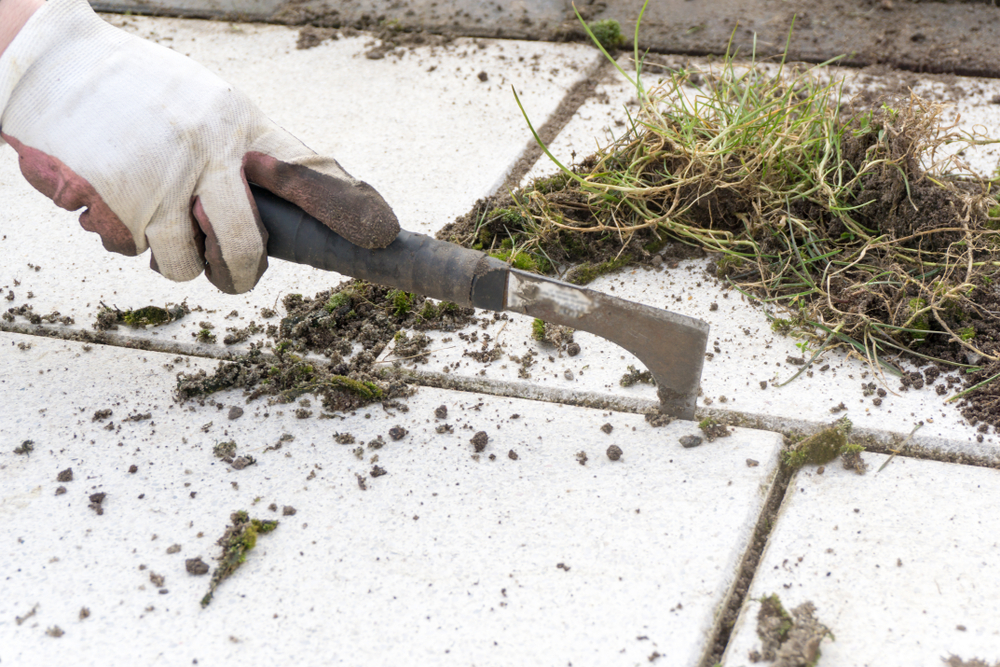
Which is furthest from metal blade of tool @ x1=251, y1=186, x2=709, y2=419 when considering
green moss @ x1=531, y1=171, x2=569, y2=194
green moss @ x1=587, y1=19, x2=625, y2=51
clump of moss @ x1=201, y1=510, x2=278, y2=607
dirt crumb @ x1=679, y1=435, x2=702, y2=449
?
green moss @ x1=587, y1=19, x2=625, y2=51

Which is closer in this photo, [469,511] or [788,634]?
[788,634]

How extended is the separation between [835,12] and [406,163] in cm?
169

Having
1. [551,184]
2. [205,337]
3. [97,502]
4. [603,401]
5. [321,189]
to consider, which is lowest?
[97,502]

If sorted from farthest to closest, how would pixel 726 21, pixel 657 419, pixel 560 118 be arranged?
1. pixel 726 21
2. pixel 560 118
3. pixel 657 419

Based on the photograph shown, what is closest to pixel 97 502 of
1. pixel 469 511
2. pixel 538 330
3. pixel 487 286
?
pixel 469 511

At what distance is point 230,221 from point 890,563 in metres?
1.23

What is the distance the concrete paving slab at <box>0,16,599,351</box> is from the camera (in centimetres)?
176

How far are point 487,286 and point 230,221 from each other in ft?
1.52

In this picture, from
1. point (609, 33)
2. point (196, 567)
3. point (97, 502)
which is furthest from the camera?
point (609, 33)

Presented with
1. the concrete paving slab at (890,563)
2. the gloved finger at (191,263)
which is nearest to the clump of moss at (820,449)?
the concrete paving slab at (890,563)

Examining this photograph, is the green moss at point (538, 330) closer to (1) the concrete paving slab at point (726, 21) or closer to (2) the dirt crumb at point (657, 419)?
(2) the dirt crumb at point (657, 419)

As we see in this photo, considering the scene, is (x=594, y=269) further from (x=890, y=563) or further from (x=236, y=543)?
(x=236, y=543)

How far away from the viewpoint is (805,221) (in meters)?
1.75

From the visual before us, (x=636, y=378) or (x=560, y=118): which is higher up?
(x=560, y=118)
